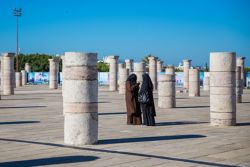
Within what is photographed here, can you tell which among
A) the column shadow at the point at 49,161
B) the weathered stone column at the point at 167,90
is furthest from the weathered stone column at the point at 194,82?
the column shadow at the point at 49,161

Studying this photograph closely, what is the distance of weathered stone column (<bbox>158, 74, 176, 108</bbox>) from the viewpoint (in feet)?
69.7

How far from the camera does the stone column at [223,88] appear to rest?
13.8m

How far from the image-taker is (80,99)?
10023mm

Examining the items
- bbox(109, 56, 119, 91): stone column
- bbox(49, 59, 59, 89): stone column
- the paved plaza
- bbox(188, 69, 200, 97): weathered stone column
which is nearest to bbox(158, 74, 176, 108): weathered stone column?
the paved plaza

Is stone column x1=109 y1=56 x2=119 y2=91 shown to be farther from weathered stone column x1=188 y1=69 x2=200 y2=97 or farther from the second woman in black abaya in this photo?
the second woman in black abaya

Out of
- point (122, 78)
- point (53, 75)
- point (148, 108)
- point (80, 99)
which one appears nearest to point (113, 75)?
point (122, 78)

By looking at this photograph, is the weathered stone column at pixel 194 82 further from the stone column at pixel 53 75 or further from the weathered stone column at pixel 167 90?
the stone column at pixel 53 75

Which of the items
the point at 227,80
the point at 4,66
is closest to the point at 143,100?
the point at 227,80

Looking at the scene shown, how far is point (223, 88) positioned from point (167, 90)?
7.46 m

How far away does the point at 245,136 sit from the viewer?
11.4 meters

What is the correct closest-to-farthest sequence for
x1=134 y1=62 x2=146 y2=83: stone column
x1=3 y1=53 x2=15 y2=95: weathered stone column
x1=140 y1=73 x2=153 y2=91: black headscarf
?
1. x1=140 y1=73 x2=153 y2=91: black headscarf
2. x1=134 y1=62 x2=146 y2=83: stone column
3. x1=3 y1=53 x2=15 y2=95: weathered stone column

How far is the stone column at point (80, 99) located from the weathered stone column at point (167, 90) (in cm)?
1131

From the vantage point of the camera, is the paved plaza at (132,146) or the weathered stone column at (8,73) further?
the weathered stone column at (8,73)

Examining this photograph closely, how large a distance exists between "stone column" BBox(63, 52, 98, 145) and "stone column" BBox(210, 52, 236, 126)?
5.06m
